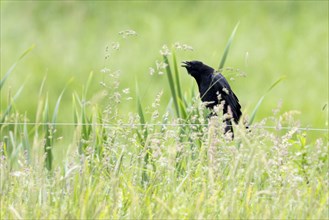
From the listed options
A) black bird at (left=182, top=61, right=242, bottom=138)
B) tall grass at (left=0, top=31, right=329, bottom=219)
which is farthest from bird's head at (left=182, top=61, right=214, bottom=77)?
tall grass at (left=0, top=31, right=329, bottom=219)

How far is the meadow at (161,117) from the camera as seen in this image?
3580mm

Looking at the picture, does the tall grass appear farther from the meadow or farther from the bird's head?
the bird's head

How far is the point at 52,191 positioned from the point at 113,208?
1.26 feet

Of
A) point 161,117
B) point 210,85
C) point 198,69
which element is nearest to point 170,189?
point 210,85

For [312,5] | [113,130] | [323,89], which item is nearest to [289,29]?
[312,5]

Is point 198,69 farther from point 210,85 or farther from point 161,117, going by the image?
point 161,117

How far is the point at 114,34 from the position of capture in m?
10.9

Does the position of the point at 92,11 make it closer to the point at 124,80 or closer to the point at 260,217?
the point at 124,80

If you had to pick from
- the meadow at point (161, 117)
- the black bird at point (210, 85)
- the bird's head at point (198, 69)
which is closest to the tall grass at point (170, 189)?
the meadow at point (161, 117)

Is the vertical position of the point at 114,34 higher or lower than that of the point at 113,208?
higher

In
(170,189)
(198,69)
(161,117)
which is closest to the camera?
(170,189)

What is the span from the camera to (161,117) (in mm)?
7410

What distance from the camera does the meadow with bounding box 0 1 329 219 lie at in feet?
11.7

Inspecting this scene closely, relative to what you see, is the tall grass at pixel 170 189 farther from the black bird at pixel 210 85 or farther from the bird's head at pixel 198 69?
the bird's head at pixel 198 69
